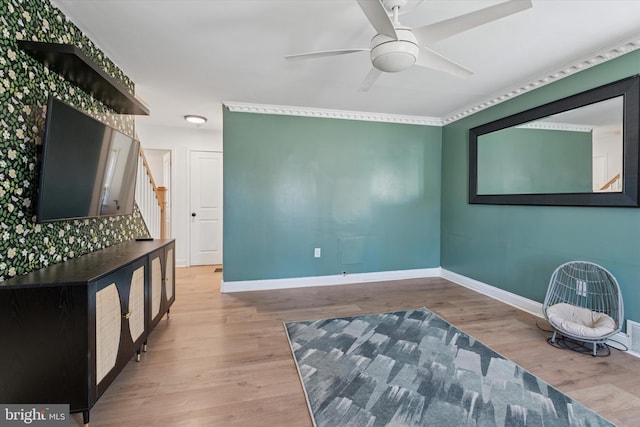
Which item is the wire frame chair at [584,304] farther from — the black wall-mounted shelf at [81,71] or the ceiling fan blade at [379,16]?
the black wall-mounted shelf at [81,71]

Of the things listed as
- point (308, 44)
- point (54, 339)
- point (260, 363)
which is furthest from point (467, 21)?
point (54, 339)

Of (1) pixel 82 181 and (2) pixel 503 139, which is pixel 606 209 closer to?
(2) pixel 503 139

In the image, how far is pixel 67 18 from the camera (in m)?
1.99

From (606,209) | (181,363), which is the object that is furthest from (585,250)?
(181,363)

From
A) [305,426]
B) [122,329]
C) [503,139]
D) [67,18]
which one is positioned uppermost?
[67,18]

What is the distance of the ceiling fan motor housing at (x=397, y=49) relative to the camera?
1605 mm

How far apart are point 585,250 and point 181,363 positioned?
3472 mm

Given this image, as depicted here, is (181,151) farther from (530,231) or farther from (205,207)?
(530,231)

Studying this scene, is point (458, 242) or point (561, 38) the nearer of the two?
point (561, 38)

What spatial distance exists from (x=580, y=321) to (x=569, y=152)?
1.51 m

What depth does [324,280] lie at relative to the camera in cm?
402

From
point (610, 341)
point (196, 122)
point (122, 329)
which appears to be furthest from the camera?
point (196, 122)

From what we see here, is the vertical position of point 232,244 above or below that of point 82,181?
below

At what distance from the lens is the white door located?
517 centimetres
